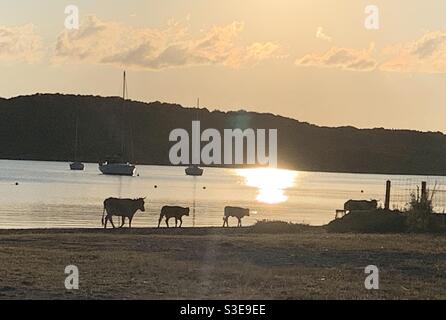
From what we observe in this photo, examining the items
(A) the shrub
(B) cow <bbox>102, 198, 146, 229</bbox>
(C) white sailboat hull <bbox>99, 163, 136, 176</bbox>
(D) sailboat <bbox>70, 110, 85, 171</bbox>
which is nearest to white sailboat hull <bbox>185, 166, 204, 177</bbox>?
(D) sailboat <bbox>70, 110, 85, 171</bbox>

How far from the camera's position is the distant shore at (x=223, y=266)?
48.6 feet

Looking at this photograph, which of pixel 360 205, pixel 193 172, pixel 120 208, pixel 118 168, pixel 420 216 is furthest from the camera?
pixel 193 172

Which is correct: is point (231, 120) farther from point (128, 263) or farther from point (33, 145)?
point (128, 263)

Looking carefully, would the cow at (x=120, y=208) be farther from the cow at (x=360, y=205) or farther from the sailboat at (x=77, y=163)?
Result: the sailboat at (x=77, y=163)

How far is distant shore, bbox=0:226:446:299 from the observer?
583 inches

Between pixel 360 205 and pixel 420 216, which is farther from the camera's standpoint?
pixel 360 205

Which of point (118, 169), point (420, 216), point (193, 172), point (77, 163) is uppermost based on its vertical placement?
point (77, 163)

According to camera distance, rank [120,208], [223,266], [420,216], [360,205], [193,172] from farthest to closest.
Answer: [193,172]
[360,205]
[120,208]
[420,216]
[223,266]

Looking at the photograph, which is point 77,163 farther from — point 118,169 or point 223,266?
point 223,266

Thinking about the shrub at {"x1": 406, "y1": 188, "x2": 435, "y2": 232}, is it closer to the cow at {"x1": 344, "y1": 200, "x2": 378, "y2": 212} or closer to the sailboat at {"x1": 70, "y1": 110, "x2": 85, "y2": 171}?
the cow at {"x1": 344, "y1": 200, "x2": 378, "y2": 212}

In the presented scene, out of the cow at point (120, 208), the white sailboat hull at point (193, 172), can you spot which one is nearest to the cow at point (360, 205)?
the cow at point (120, 208)

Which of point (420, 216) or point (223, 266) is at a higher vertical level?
point (420, 216)

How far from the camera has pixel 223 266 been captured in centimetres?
1792

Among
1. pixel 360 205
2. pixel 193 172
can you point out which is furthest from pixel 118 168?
pixel 360 205
